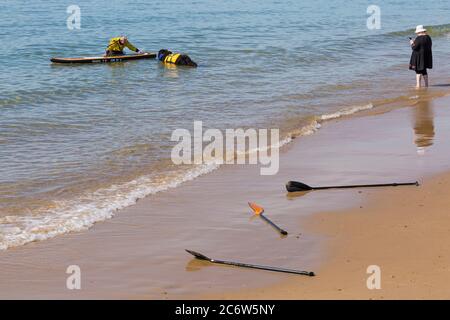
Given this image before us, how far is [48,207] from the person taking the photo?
31.9ft

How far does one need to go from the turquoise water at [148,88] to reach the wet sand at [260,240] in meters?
0.59

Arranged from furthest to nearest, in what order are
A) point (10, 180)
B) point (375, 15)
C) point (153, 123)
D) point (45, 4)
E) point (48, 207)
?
point (45, 4), point (375, 15), point (153, 123), point (10, 180), point (48, 207)

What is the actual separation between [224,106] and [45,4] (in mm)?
29120

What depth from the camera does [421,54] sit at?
17969mm

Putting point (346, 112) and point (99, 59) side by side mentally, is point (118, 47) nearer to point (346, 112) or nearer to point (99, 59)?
point (99, 59)

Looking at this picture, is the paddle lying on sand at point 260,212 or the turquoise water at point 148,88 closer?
the paddle lying on sand at point 260,212

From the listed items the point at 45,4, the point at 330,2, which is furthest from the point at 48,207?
the point at 330,2

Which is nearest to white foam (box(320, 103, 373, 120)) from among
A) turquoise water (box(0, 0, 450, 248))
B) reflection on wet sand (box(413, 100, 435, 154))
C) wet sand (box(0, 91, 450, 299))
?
turquoise water (box(0, 0, 450, 248))

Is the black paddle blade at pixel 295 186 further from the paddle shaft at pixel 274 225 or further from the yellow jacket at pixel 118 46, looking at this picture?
the yellow jacket at pixel 118 46

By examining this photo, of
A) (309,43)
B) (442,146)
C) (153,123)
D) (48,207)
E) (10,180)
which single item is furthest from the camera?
(309,43)

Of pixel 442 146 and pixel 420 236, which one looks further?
pixel 442 146

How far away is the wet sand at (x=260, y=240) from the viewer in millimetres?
7043

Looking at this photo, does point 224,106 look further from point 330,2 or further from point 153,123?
point 330,2

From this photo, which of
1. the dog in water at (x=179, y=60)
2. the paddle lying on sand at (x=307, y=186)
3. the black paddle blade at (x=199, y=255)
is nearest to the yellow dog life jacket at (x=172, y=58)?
the dog in water at (x=179, y=60)
